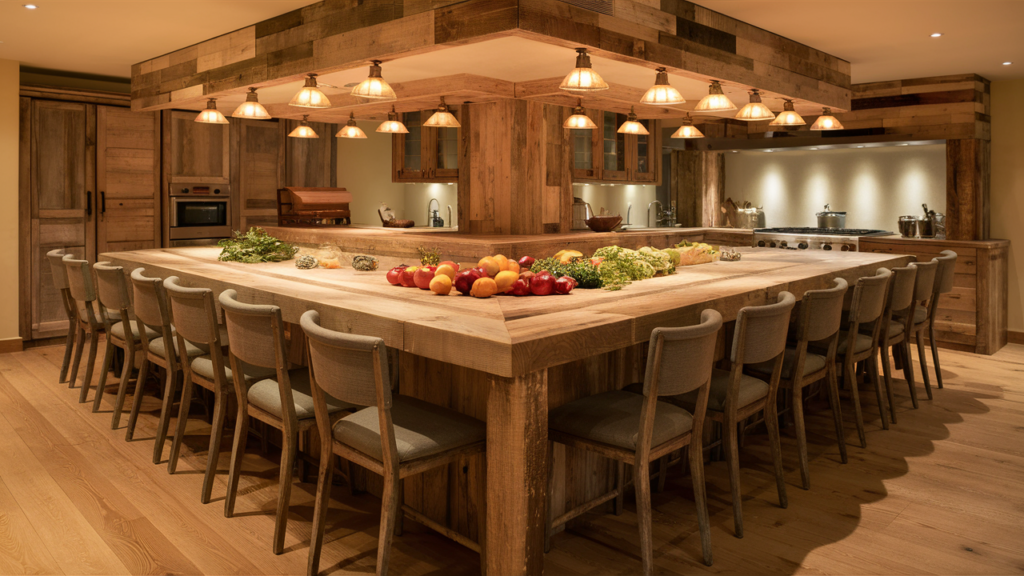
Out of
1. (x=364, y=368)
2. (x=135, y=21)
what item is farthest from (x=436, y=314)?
(x=135, y=21)

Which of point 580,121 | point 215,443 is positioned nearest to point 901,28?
point 580,121

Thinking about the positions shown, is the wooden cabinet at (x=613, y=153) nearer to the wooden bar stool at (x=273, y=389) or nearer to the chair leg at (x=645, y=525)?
the wooden bar stool at (x=273, y=389)

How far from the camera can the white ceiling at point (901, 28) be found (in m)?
4.22

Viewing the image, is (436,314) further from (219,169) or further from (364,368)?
Result: (219,169)

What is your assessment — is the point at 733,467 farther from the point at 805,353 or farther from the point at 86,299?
→ the point at 86,299

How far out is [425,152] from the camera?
6691mm

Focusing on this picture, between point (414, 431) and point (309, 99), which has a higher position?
point (309, 99)

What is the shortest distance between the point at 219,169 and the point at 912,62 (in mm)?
6303

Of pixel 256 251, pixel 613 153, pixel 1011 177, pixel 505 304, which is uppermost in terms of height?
pixel 613 153

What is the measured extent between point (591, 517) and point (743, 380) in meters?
0.84

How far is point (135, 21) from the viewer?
15.5 feet

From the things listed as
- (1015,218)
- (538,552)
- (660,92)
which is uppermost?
(660,92)

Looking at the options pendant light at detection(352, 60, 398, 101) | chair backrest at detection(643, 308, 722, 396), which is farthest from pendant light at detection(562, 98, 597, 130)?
chair backrest at detection(643, 308, 722, 396)

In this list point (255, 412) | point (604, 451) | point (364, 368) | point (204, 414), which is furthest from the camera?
point (204, 414)
